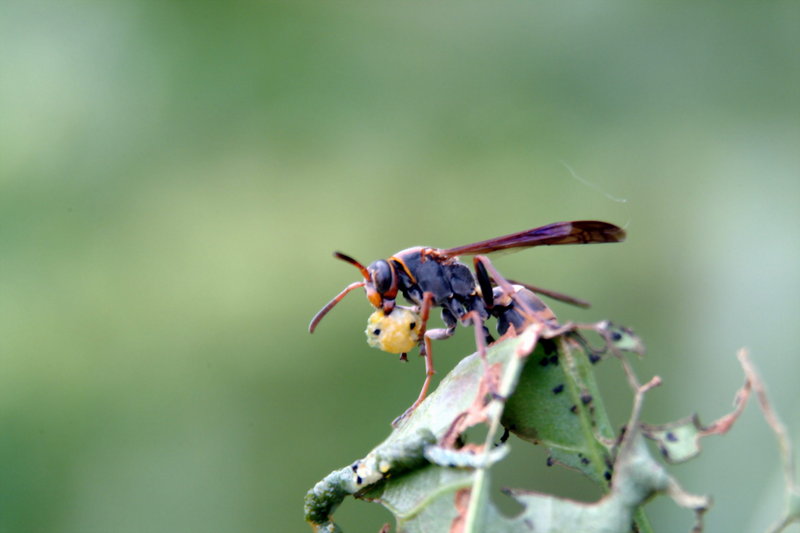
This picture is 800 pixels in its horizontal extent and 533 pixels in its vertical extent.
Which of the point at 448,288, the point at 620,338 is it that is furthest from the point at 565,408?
the point at 448,288

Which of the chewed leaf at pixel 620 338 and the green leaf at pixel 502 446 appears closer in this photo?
the green leaf at pixel 502 446

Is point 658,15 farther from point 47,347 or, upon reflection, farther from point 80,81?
point 47,347

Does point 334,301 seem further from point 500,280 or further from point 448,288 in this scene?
point 500,280

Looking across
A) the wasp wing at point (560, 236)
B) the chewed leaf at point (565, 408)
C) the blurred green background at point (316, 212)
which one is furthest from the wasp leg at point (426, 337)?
the blurred green background at point (316, 212)

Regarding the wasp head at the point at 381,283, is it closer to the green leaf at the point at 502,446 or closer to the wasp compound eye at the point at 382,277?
the wasp compound eye at the point at 382,277

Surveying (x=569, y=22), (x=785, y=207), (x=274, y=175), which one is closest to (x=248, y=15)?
(x=274, y=175)

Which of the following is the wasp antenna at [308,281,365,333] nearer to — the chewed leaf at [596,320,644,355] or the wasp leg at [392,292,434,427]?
the wasp leg at [392,292,434,427]
